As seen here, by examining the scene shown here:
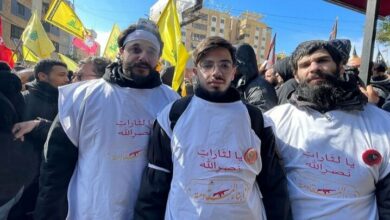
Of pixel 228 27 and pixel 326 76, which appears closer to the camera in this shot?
pixel 326 76

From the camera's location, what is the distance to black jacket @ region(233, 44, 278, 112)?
3070 millimetres

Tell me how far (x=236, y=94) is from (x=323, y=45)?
0.64 meters

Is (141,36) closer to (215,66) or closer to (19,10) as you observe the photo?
(215,66)

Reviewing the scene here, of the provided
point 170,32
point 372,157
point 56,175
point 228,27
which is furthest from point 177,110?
point 228,27

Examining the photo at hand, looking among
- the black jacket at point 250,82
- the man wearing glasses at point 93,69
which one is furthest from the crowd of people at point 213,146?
the man wearing glasses at point 93,69

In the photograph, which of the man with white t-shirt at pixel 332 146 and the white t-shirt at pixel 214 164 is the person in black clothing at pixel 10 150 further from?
the man with white t-shirt at pixel 332 146

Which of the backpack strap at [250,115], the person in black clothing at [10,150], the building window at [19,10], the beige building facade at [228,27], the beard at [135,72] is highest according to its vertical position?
the beige building facade at [228,27]

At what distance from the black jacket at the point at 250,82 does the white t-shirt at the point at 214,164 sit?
3.59ft

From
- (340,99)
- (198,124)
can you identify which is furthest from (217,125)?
(340,99)

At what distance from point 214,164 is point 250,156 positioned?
8.0 inches

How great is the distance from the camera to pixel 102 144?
2137 millimetres

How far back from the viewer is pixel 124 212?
211 centimetres

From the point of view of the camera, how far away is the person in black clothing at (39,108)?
3.13 m

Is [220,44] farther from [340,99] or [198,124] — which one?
[340,99]
